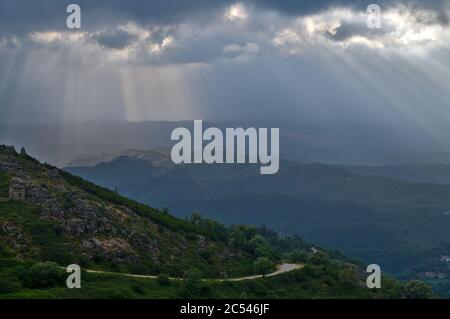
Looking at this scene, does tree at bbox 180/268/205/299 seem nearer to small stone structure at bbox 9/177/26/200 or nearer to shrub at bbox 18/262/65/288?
shrub at bbox 18/262/65/288

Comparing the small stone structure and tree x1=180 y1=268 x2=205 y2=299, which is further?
the small stone structure

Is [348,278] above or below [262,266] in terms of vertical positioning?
below

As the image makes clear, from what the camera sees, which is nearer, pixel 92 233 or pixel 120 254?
pixel 120 254

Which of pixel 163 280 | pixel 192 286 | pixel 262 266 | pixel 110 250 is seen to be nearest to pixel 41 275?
pixel 163 280

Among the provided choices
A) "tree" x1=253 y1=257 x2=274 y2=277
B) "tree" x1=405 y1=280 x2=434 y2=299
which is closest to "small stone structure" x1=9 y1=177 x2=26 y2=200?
"tree" x1=253 y1=257 x2=274 y2=277

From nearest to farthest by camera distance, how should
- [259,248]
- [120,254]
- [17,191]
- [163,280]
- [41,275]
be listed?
[41,275], [163,280], [120,254], [17,191], [259,248]

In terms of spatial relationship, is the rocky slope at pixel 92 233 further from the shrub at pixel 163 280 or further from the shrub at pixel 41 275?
the shrub at pixel 41 275

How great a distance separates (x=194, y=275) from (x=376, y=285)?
45.1 metres

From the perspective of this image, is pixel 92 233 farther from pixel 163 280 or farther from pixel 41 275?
pixel 41 275
